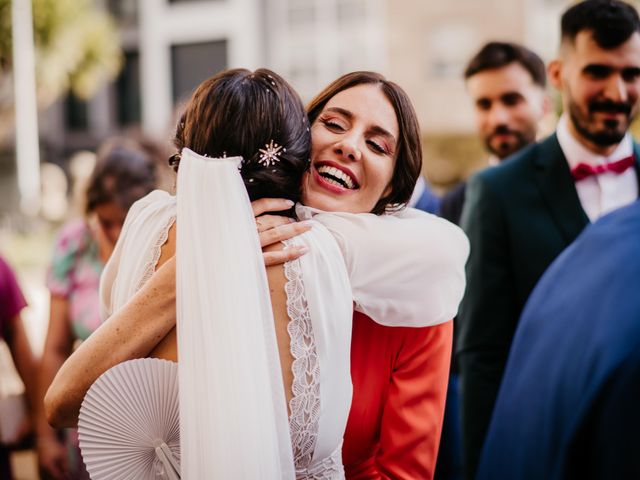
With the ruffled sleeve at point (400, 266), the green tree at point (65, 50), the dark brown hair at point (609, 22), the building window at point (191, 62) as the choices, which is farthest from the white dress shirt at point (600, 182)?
the building window at point (191, 62)

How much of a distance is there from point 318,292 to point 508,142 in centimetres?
256

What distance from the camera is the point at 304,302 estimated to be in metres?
1.47

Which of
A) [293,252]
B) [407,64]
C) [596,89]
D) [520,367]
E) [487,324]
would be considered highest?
[407,64]

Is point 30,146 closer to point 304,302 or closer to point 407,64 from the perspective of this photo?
point 407,64

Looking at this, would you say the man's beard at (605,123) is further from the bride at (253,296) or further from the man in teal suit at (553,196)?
the bride at (253,296)

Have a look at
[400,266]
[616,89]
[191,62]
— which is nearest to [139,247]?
[400,266]

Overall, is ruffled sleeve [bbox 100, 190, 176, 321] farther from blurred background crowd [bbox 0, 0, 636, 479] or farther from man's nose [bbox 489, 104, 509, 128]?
blurred background crowd [bbox 0, 0, 636, 479]

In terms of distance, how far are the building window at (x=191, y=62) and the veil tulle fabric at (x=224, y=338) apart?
22446mm

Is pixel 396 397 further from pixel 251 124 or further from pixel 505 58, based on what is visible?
pixel 505 58

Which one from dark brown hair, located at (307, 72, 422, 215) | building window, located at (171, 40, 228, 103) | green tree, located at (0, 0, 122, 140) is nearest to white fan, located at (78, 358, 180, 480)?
dark brown hair, located at (307, 72, 422, 215)

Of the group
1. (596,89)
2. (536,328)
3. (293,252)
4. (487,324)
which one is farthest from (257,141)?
(596,89)

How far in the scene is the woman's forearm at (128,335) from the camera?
4.95ft

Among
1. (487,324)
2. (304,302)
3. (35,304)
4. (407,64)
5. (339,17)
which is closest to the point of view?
(304,302)

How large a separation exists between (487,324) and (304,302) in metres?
1.17
